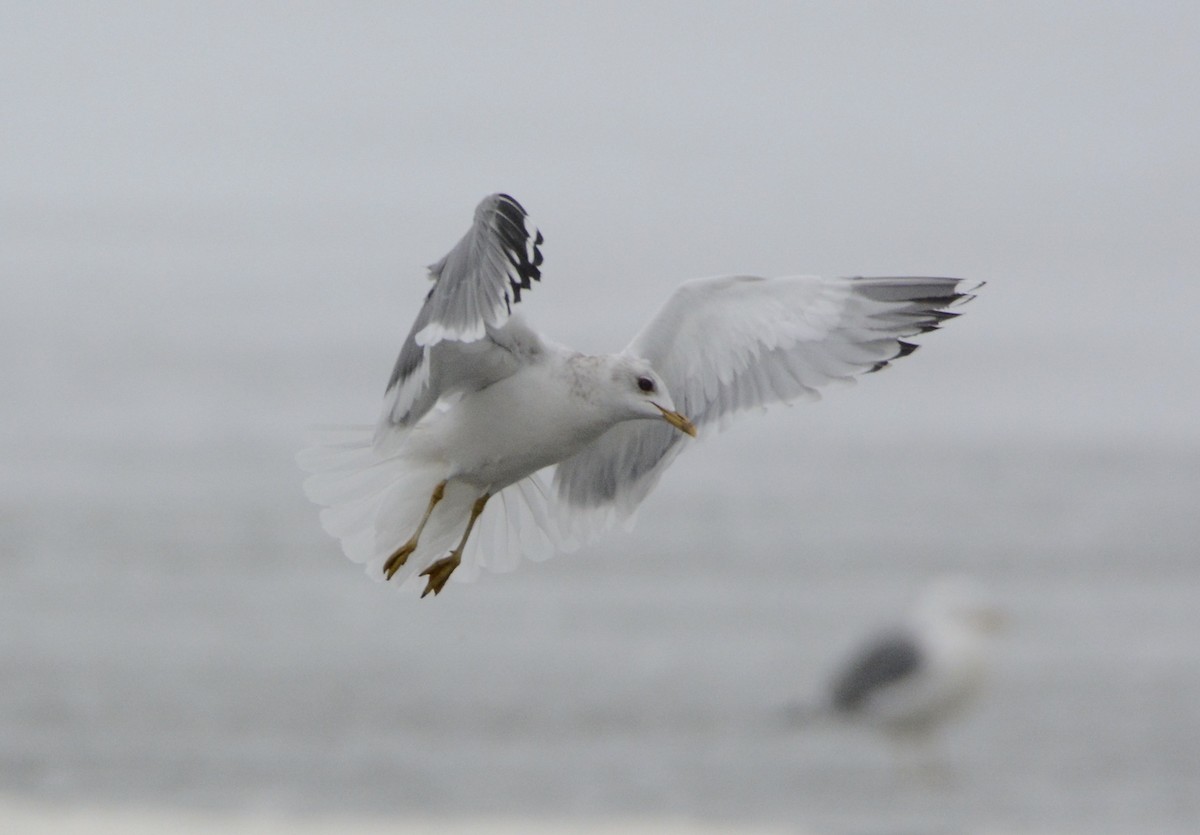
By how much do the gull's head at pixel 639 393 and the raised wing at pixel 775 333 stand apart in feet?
0.85

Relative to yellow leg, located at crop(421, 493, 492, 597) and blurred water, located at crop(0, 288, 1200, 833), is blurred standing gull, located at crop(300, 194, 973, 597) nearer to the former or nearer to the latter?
yellow leg, located at crop(421, 493, 492, 597)

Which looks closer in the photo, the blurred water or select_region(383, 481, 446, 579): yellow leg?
select_region(383, 481, 446, 579): yellow leg

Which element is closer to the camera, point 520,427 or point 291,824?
point 520,427

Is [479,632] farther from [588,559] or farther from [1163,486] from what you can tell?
[1163,486]

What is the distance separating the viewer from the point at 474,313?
330 centimetres

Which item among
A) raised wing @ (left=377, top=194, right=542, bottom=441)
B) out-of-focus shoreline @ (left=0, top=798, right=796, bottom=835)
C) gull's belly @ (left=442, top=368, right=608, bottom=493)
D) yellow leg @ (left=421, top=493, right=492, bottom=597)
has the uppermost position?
raised wing @ (left=377, top=194, right=542, bottom=441)

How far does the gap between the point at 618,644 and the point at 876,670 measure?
1.37 m

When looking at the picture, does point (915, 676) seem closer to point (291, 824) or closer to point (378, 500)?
point (291, 824)

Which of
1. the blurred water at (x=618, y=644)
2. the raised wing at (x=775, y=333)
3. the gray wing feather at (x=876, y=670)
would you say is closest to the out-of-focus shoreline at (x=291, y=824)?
the blurred water at (x=618, y=644)

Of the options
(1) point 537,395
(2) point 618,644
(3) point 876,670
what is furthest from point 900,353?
(2) point 618,644

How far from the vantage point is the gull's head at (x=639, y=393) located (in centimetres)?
359

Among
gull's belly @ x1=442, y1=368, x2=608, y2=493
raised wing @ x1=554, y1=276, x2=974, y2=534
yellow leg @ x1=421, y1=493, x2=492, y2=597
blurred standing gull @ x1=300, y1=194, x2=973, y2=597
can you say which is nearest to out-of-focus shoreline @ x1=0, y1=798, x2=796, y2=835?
blurred standing gull @ x1=300, y1=194, x2=973, y2=597

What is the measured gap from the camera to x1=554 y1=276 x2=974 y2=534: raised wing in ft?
12.6

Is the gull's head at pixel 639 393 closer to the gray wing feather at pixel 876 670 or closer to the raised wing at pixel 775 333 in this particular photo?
the raised wing at pixel 775 333
